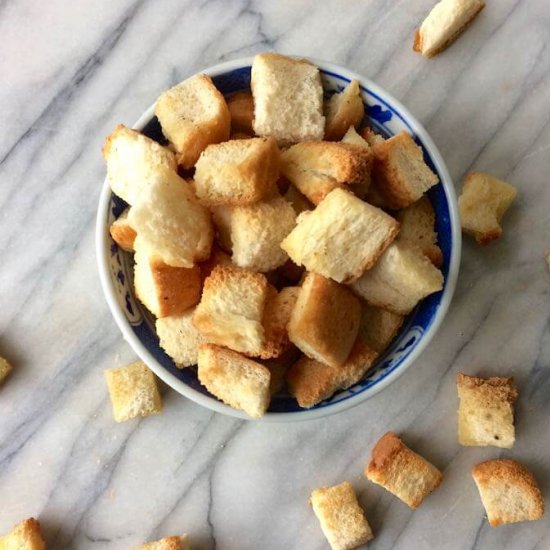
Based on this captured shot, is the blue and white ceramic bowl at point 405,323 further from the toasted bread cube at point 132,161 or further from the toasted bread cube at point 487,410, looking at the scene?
the toasted bread cube at point 487,410

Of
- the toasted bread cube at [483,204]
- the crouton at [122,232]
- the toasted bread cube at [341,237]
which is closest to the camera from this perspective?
the toasted bread cube at [341,237]

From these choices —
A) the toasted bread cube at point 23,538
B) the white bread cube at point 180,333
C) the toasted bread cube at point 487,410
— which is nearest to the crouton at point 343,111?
the white bread cube at point 180,333

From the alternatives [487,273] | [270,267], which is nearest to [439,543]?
[487,273]

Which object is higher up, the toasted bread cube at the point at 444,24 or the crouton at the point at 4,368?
the toasted bread cube at the point at 444,24

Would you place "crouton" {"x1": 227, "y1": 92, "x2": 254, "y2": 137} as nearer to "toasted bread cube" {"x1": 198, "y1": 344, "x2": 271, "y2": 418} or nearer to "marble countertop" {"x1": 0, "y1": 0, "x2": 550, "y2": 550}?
"marble countertop" {"x1": 0, "y1": 0, "x2": 550, "y2": 550}

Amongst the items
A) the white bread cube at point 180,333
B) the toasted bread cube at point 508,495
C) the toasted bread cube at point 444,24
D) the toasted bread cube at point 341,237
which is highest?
the toasted bread cube at point 444,24

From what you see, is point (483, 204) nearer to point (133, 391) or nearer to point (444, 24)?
point (444, 24)

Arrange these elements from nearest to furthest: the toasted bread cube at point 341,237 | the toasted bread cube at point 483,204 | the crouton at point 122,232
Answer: the toasted bread cube at point 341,237
the crouton at point 122,232
the toasted bread cube at point 483,204
